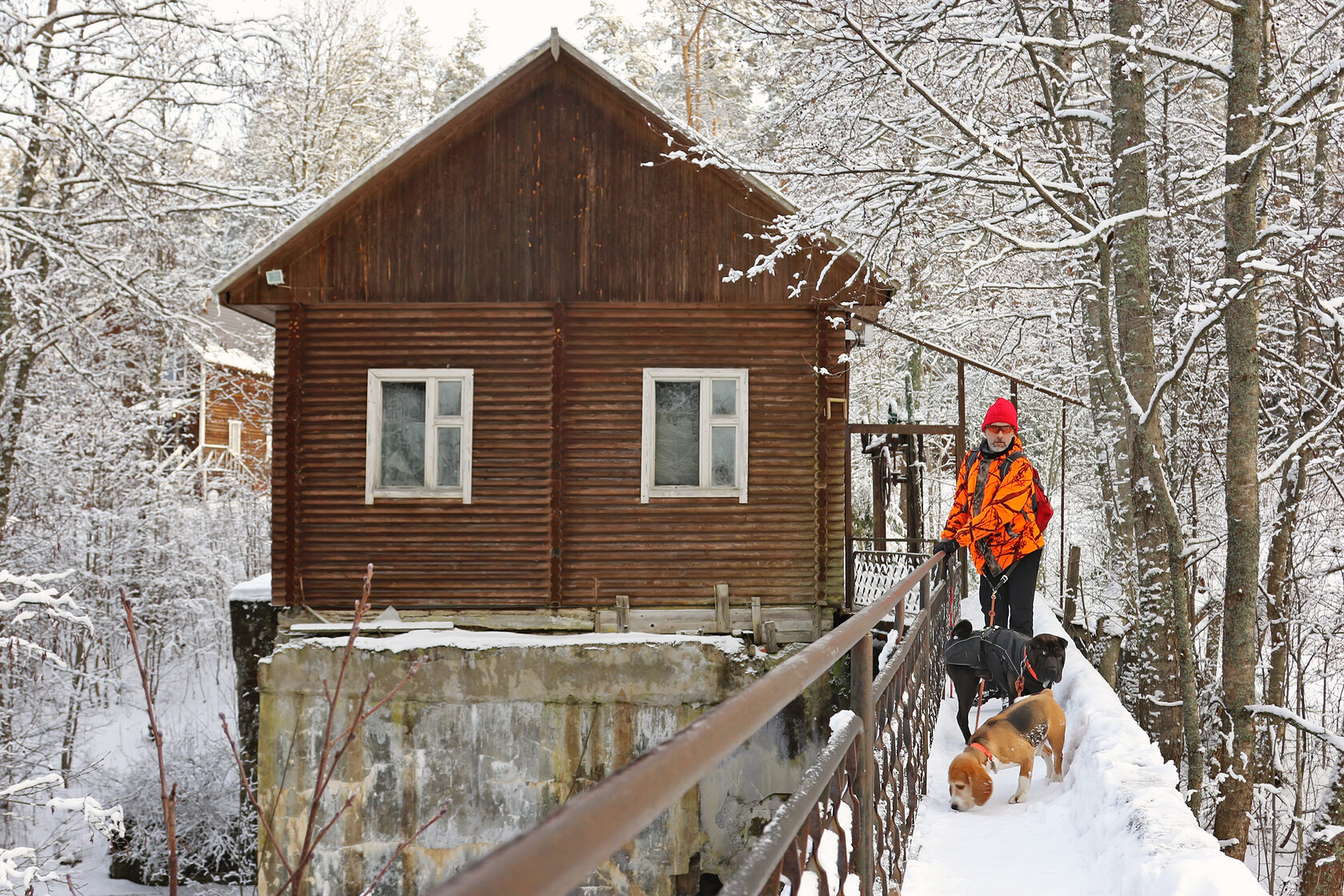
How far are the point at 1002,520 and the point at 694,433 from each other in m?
4.55

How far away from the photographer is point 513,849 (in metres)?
0.76

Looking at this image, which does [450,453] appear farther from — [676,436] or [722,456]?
[722,456]

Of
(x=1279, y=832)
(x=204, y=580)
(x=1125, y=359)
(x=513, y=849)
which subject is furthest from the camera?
(x=204, y=580)

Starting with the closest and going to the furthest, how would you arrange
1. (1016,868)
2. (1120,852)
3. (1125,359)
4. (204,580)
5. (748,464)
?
(1120,852)
(1016,868)
(1125,359)
(748,464)
(204,580)

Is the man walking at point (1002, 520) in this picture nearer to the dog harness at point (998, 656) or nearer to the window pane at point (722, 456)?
the dog harness at point (998, 656)

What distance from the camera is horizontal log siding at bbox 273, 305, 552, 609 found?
10.2 meters

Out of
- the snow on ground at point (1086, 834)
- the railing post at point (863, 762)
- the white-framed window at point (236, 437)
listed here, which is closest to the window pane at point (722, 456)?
the snow on ground at point (1086, 834)

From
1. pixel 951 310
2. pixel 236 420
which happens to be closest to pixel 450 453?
pixel 951 310

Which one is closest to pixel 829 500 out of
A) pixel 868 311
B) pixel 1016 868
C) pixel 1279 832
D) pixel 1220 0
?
pixel 868 311

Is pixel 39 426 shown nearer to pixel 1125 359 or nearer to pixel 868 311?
pixel 868 311

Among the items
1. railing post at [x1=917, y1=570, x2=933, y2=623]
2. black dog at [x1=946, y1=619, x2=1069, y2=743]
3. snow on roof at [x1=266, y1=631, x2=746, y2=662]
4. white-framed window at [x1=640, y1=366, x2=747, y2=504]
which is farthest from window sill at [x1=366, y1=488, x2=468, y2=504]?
railing post at [x1=917, y1=570, x2=933, y2=623]

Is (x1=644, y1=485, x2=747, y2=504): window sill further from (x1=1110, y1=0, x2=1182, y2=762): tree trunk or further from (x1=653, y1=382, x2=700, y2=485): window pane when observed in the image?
(x1=1110, y1=0, x2=1182, y2=762): tree trunk

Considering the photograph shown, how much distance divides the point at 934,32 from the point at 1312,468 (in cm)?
550

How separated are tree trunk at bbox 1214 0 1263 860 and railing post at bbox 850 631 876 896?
5844 millimetres
